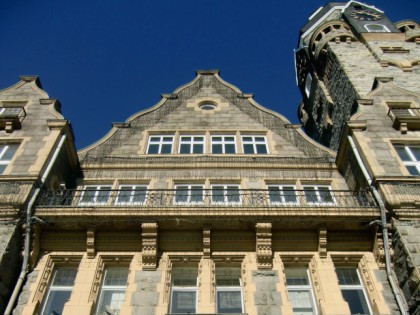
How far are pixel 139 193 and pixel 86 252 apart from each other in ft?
10.8

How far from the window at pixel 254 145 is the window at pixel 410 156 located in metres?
5.01

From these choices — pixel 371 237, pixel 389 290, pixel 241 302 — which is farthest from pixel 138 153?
pixel 389 290

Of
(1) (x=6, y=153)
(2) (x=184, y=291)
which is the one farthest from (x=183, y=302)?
(1) (x=6, y=153)

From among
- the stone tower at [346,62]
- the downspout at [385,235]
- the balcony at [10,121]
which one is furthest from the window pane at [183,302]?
the stone tower at [346,62]

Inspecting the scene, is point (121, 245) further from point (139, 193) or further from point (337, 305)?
point (337, 305)

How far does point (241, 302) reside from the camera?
1116 centimetres

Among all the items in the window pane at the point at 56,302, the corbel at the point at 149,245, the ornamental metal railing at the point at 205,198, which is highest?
the ornamental metal railing at the point at 205,198

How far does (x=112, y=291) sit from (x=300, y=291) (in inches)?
194

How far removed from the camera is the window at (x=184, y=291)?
36.3ft

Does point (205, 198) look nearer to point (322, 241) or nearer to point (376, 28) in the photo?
point (322, 241)

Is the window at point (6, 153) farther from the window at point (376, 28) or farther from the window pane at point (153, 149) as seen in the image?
the window at point (376, 28)

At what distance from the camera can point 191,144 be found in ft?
58.9

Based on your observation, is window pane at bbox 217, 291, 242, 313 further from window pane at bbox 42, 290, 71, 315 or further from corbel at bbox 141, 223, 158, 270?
window pane at bbox 42, 290, 71, 315

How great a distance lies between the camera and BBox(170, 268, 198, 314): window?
1106cm
